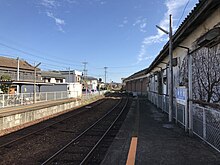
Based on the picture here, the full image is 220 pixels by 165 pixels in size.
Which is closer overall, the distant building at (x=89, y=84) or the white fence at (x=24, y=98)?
the white fence at (x=24, y=98)

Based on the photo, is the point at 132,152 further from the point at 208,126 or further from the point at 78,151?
the point at 208,126

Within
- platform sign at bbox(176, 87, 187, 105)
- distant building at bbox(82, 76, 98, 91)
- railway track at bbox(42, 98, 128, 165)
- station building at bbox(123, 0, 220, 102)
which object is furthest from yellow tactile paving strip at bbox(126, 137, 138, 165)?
distant building at bbox(82, 76, 98, 91)

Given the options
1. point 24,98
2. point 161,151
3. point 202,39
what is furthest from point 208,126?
point 24,98

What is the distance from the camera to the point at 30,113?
44.0 feet

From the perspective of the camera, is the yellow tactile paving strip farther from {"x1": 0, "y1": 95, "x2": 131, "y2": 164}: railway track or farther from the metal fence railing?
{"x1": 0, "y1": 95, "x2": 131, "y2": 164}: railway track

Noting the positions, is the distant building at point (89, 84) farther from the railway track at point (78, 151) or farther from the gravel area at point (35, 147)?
the railway track at point (78, 151)

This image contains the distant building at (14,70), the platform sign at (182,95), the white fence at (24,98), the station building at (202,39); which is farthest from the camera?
the distant building at (14,70)

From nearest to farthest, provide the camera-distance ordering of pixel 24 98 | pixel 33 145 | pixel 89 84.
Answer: pixel 33 145 → pixel 24 98 → pixel 89 84

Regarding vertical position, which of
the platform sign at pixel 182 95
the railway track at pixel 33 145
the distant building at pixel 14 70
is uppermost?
the distant building at pixel 14 70

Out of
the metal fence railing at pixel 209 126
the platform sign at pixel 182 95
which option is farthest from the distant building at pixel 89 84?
the metal fence railing at pixel 209 126

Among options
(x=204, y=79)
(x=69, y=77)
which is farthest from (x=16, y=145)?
(x=69, y=77)

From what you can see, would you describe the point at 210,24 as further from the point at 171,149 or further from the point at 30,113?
the point at 30,113

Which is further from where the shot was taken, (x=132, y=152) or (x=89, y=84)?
(x=89, y=84)

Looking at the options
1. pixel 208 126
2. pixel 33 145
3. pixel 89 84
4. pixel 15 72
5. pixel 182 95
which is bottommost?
pixel 33 145
